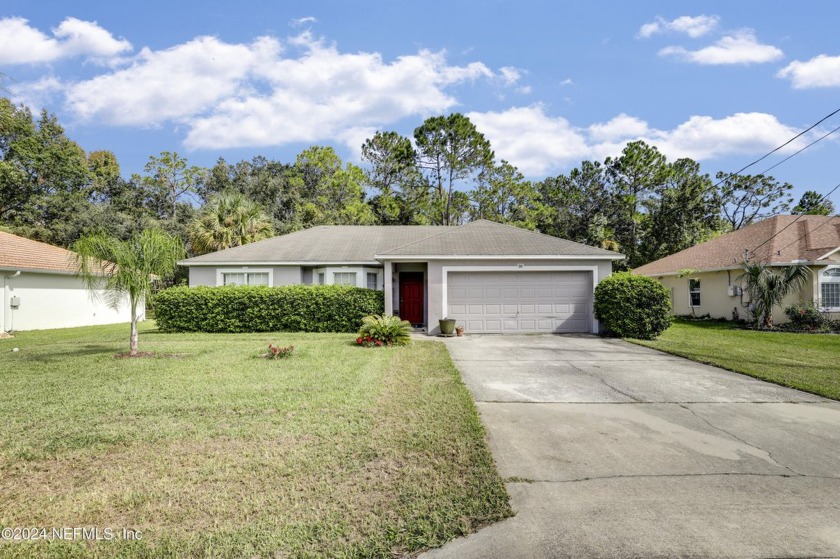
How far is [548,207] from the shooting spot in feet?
115

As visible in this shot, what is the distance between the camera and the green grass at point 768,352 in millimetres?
7539

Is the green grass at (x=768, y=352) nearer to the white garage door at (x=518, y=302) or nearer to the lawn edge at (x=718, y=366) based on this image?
the lawn edge at (x=718, y=366)

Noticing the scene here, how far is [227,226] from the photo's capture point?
22.0m

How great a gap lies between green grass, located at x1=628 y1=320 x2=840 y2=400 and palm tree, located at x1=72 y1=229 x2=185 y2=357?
12023 mm

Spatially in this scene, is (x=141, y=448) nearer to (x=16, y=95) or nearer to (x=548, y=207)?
(x=16, y=95)

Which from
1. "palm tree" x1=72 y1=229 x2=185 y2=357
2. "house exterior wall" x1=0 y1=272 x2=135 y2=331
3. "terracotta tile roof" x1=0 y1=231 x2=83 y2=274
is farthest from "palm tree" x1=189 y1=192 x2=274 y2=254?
"palm tree" x1=72 y1=229 x2=185 y2=357

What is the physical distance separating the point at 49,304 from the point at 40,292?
2.13ft

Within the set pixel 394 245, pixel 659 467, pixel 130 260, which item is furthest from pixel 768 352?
pixel 130 260

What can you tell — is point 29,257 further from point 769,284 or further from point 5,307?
point 769,284

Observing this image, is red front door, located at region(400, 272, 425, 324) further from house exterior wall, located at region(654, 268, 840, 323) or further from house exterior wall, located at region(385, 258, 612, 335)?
house exterior wall, located at region(654, 268, 840, 323)

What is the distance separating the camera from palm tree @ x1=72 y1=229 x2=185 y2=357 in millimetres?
8812

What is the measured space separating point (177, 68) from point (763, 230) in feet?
83.5

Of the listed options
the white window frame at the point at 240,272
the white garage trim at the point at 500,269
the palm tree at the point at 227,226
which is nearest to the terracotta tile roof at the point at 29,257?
the white window frame at the point at 240,272

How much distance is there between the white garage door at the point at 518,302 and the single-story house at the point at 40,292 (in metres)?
15.8
